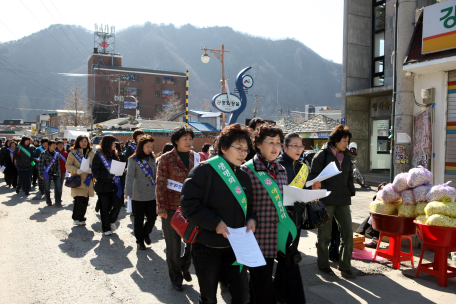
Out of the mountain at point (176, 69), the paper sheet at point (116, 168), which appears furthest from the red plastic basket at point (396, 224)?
the mountain at point (176, 69)

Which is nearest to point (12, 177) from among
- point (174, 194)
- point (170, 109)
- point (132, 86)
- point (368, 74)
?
point (174, 194)

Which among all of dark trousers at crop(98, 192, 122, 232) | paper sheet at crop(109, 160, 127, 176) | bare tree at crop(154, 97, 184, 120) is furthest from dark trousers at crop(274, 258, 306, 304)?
bare tree at crop(154, 97, 184, 120)

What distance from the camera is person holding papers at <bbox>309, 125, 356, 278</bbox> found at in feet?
16.4

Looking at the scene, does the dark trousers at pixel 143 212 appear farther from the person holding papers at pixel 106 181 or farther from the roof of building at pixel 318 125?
the roof of building at pixel 318 125

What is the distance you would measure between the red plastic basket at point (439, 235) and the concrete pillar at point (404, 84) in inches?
226

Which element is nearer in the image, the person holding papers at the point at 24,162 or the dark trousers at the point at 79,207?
the dark trousers at the point at 79,207

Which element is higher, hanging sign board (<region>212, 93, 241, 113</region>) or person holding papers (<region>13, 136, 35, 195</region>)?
hanging sign board (<region>212, 93, 241, 113</region>)

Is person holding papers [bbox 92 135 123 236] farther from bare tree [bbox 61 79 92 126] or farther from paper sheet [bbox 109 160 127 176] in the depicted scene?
bare tree [bbox 61 79 92 126]

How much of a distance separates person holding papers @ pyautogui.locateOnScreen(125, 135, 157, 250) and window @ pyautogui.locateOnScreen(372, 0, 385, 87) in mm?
13295

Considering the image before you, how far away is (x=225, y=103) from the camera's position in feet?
43.8

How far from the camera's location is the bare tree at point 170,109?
73.0 metres

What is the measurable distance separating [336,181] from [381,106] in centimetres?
1210

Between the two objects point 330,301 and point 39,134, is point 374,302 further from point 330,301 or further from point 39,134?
point 39,134

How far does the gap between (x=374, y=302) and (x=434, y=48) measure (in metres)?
7.58
